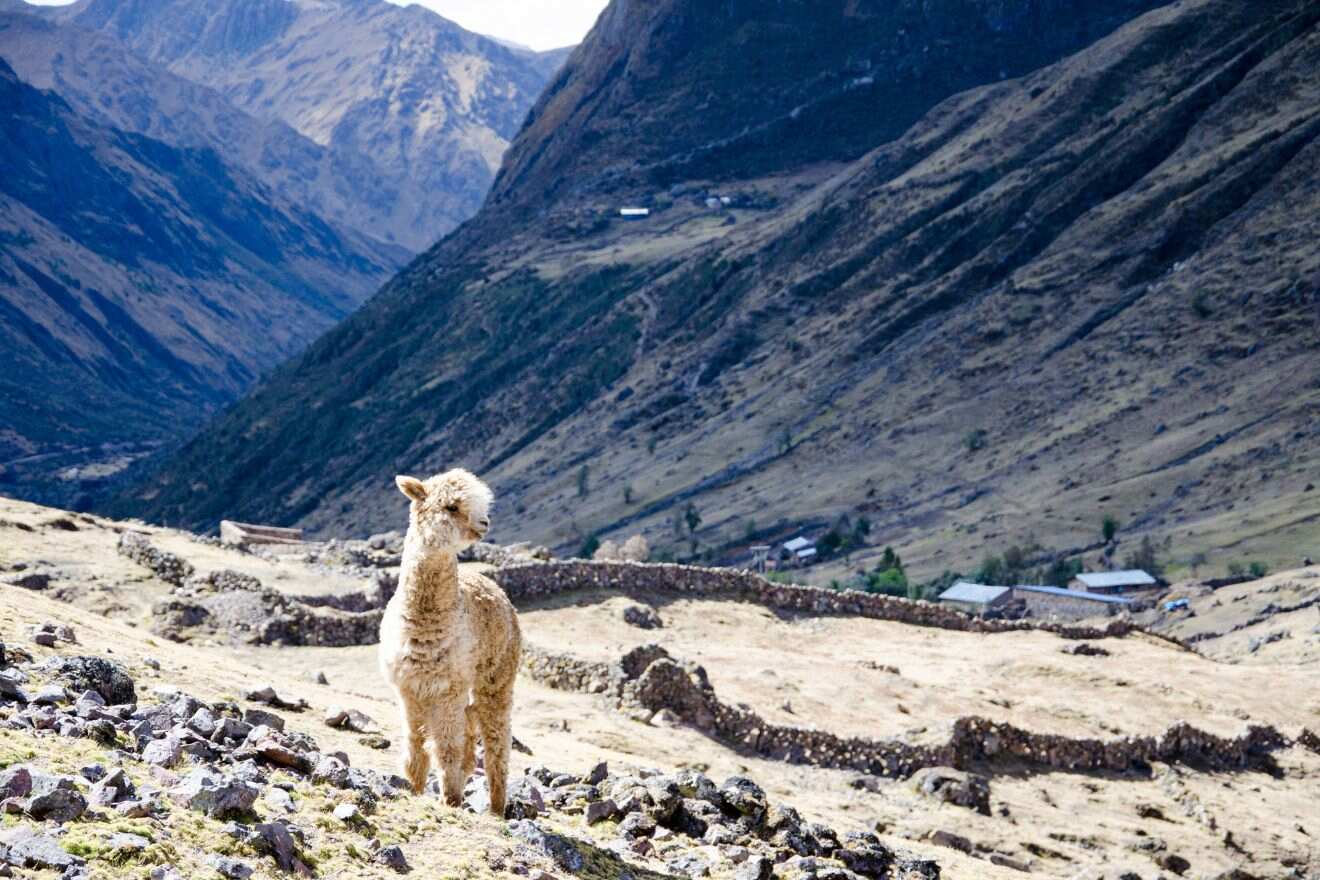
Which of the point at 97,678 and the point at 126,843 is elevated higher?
the point at 126,843

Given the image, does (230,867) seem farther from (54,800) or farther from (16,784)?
(16,784)

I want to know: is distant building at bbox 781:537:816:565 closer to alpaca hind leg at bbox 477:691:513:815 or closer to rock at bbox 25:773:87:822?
alpaca hind leg at bbox 477:691:513:815

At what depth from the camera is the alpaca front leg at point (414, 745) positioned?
12.5 metres

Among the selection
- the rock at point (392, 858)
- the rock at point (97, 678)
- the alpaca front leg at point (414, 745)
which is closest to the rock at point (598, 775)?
the alpaca front leg at point (414, 745)

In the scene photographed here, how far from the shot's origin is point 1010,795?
87.0ft

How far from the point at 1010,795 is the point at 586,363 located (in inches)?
4901

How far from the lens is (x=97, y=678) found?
13.2m

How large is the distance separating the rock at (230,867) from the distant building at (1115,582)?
65996 millimetres

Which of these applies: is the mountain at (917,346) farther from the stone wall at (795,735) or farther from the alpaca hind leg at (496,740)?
the alpaca hind leg at (496,740)

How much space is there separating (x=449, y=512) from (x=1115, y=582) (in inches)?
2540

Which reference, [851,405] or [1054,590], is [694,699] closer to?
[1054,590]

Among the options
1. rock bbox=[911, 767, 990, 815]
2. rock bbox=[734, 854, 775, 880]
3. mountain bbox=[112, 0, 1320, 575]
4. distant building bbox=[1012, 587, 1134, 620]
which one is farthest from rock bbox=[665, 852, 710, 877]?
mountain bbox=[112, 0, 1320, 575]

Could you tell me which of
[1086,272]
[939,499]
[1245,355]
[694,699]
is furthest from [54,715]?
[1086,272]

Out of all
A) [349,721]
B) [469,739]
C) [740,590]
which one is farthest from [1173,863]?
[740,590]
